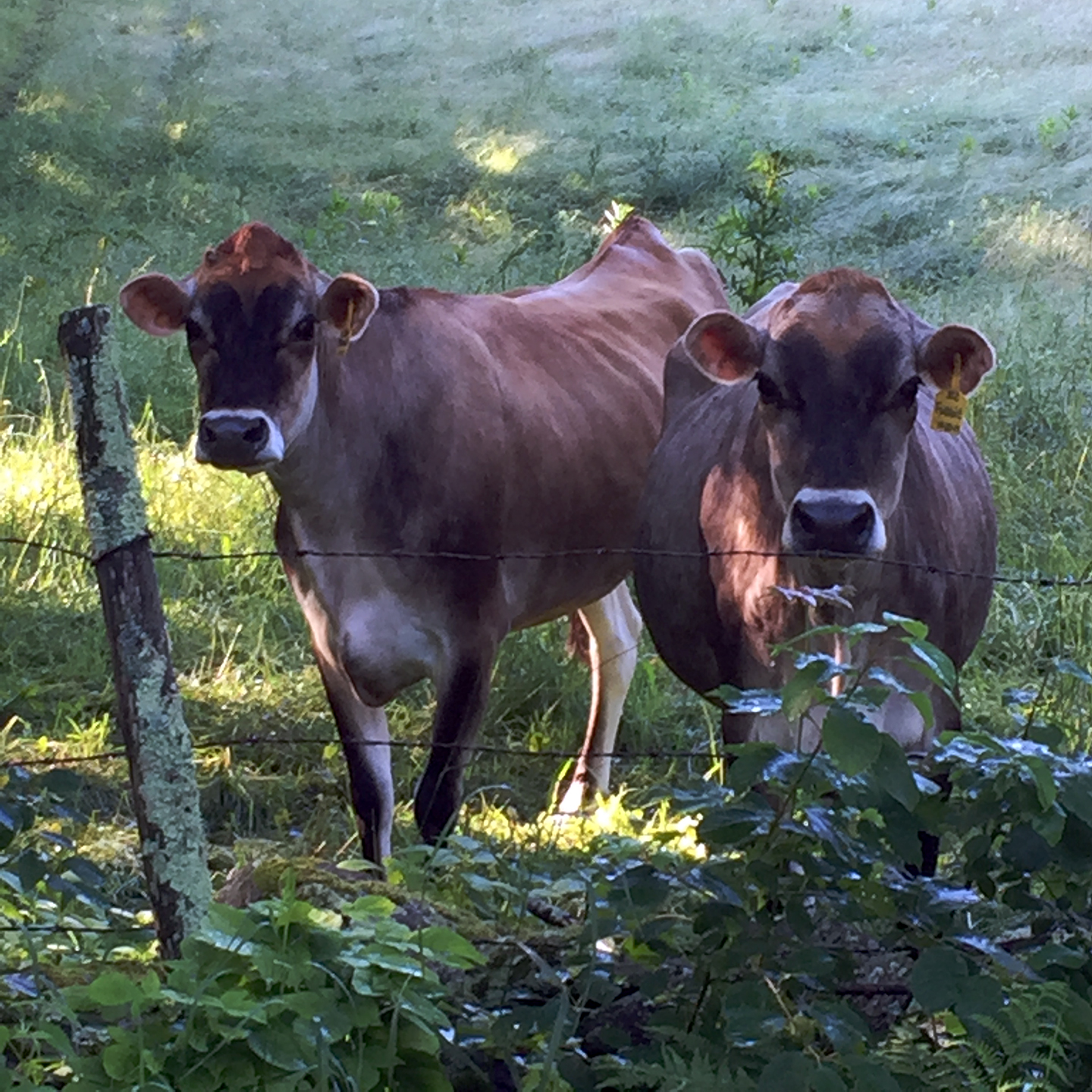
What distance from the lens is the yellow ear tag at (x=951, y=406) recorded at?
382cm

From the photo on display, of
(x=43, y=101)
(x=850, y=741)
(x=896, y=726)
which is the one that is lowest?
(x=896, y=726)

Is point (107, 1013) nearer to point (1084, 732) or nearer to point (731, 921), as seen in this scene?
point (731, 921)

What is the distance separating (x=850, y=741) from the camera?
221cm

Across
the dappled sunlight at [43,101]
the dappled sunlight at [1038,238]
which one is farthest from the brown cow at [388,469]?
the dappled sunlight at [43,101]

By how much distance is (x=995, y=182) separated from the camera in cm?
1300

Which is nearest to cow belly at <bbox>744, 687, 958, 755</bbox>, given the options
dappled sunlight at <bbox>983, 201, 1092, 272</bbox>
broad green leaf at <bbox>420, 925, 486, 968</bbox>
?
broad green leaf at <bbox>420, 925, 486, 968</bbox>

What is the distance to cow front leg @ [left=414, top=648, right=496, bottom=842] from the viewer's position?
4297mm

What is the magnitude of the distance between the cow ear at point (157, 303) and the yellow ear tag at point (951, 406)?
5.76 ft

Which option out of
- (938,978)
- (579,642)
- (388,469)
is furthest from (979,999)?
(579,642)

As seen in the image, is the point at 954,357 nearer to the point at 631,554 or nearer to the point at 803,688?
the point at 631,554

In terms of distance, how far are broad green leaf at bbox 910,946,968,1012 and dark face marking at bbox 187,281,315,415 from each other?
233cm

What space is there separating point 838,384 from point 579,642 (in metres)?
2.13

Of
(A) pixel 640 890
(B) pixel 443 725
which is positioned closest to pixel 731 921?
(A) pixel 640 890

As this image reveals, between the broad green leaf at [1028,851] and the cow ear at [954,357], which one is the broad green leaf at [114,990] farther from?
the cow ear at [954,357]
